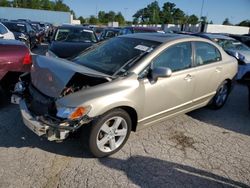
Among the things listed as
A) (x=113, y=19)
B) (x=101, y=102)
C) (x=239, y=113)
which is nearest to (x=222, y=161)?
(x=101, y=102)

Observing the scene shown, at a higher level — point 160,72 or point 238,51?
point 160,72

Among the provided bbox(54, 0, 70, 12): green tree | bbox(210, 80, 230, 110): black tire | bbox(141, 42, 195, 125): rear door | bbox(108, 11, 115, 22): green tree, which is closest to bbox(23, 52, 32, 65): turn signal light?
bbox(141, 42, 195, 125): rear door

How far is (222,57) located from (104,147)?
10.5 feet

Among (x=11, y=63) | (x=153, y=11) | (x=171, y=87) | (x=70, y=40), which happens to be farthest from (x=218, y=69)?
(x=153, y=11)

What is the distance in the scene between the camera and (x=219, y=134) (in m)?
4.28

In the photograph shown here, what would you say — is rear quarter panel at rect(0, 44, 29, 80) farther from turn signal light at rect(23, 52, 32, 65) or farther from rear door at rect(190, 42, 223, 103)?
rear door at rect(190, 42, 223, 103)

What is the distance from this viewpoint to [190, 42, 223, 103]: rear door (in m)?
4.27

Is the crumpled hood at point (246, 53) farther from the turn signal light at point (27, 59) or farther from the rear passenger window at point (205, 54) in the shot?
the turn signal light at point (27, 59)

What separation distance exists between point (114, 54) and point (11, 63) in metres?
2.15

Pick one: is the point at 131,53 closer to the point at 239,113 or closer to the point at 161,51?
the point at 161,51

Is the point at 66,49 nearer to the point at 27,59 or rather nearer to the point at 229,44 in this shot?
the point at 27,59

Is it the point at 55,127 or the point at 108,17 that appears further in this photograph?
the point at 108,17

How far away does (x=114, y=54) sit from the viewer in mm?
3896

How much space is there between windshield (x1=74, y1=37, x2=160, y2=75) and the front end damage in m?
0.39
